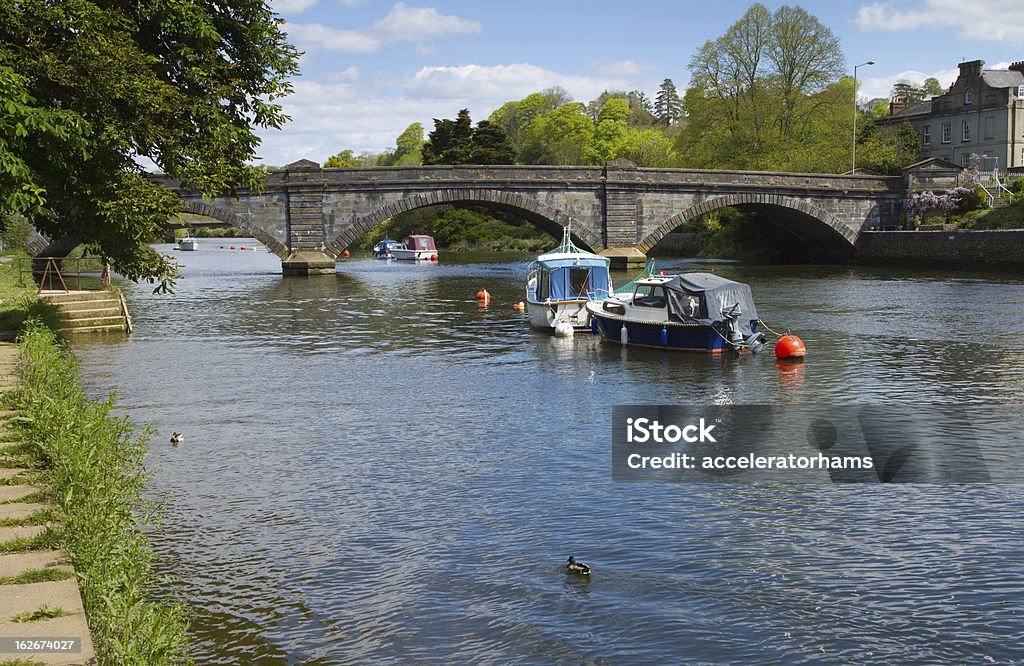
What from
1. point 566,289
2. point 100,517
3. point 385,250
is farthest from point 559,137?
point 100,517

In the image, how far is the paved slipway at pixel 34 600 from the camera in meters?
6.45

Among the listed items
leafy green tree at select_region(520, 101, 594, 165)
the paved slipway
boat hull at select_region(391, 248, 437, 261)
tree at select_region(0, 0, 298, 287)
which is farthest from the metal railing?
leafy green tree at select_region(520, 101, 594, 165)

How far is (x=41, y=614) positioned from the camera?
22.9 ft

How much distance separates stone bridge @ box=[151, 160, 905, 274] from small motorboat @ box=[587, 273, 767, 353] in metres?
31.5

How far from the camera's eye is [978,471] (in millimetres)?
14055

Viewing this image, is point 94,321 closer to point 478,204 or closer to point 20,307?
point 20,307

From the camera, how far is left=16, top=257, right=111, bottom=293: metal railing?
119 ft

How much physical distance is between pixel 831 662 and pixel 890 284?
42.4 m

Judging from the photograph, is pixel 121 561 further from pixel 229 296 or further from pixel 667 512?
pixel 229 296

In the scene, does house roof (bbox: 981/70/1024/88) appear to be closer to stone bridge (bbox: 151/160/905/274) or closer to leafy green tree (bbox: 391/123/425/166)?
stone bridge (bbox: 151/160/905/274)

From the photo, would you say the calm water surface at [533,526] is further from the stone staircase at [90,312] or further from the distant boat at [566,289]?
the distant boat at [566,289]

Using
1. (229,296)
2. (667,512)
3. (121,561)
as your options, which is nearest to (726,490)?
(667,512)

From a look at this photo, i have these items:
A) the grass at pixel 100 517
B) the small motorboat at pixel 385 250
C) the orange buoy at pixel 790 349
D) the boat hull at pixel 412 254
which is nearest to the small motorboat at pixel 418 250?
the boat hull at pixel 412 254

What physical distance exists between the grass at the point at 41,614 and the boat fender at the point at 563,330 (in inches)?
948
